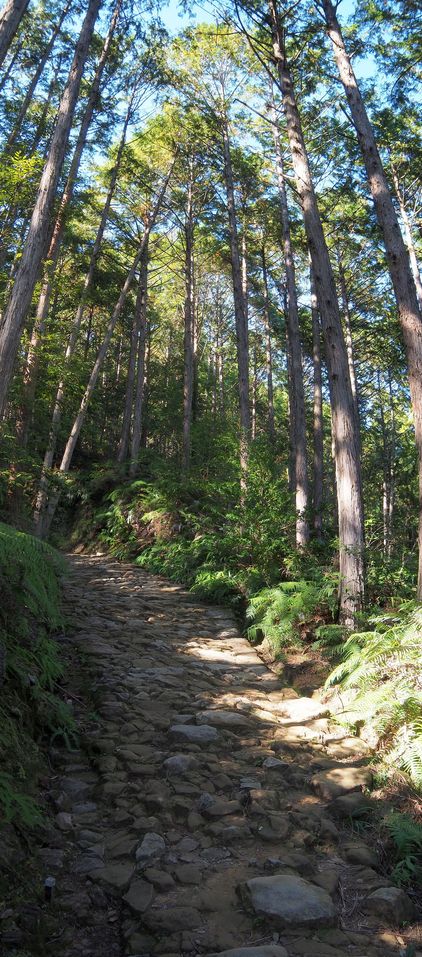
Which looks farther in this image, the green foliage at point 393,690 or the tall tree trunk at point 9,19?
the tall tree trunk at point 9,19

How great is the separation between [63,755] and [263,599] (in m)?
3.95

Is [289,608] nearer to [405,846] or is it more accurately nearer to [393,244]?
[405,846]

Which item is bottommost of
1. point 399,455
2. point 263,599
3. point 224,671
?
point 224,671

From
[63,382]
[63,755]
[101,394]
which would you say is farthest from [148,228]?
[63,755]

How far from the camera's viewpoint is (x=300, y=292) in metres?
22.0

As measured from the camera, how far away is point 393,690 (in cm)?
365

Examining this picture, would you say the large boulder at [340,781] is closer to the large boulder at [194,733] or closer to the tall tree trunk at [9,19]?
the large boulder at [194,733]

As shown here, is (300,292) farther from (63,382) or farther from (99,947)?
(99,947)

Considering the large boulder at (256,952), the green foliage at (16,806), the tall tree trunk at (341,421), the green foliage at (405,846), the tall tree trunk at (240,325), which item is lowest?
the large boulder at (256,952)

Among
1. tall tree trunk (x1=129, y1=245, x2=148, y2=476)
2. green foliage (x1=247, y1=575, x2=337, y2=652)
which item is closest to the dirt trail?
green foliage (x1=247, y1=575, x2=337, y2=652)

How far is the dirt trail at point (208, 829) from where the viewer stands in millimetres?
2068

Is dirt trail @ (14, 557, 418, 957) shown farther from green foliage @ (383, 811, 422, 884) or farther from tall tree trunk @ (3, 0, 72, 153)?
tall tree trunk @ (3, 0, 72, 153)

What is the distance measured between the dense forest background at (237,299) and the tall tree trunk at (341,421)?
3 centimetres

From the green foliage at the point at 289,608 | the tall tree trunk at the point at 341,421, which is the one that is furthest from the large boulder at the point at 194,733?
the tall tree trunk at the point at 341,421
